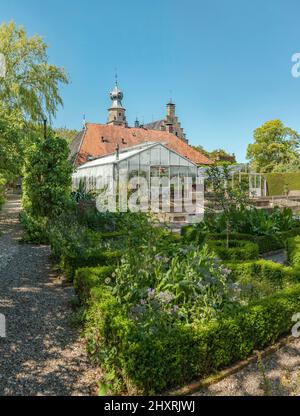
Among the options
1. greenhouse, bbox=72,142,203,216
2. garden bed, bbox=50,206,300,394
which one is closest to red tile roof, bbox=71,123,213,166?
greenhouse, bbox=72,142,203,216

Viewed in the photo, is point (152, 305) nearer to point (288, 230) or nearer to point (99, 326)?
point (99, 326)

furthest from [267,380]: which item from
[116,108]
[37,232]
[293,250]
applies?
[116,108]

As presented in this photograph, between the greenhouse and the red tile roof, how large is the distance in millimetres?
6718

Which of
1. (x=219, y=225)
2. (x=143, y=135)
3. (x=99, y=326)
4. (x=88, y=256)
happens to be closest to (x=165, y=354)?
(x=99, y=326)

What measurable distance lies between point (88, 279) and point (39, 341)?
1056mm

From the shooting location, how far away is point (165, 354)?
3504 mm

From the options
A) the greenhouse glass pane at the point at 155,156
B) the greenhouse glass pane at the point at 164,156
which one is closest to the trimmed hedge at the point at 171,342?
the greenhouse glass pane at the point at 155,156

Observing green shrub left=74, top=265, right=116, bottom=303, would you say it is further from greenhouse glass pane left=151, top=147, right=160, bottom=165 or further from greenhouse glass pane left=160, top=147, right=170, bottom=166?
greenhouse glass pane left=160, top=147, right=170, bottom=166

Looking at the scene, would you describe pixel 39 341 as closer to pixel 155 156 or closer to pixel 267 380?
pixel 267 380

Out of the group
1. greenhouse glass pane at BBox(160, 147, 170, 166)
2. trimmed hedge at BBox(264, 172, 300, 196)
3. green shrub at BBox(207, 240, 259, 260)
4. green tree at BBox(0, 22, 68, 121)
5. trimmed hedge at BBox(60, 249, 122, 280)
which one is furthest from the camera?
trimmed hedge at BBox(264, 172, 300, 196)

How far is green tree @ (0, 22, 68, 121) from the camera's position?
69.2ft

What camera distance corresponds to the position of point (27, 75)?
70.4 feet
